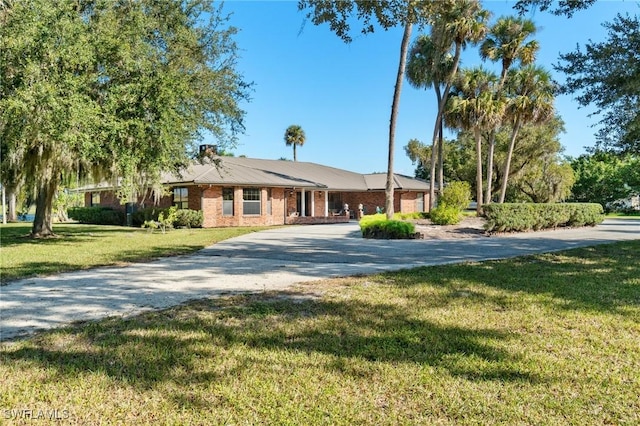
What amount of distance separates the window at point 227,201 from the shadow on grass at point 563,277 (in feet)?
56.5

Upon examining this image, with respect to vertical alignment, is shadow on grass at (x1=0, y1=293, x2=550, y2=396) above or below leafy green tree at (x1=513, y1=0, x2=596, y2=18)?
below

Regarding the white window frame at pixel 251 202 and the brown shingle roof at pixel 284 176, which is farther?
the white window frame at pixel 251 202

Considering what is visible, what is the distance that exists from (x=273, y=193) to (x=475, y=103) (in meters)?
12.2

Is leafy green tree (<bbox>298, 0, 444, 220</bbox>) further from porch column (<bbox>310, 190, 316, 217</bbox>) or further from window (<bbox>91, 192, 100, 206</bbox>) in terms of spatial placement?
window (<bbox>91, 192, 100, 206</bbox>)

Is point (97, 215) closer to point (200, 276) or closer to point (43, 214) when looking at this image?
point (43, 214)

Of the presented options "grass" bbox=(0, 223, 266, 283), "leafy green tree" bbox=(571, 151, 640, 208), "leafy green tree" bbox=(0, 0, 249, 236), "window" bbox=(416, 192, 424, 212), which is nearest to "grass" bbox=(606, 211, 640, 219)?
"leafy green tree" bbox=(571, 151, 640, 208)

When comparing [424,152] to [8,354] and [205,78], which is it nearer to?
[205,78]

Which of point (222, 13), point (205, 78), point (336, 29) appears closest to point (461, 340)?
point (336, 29)

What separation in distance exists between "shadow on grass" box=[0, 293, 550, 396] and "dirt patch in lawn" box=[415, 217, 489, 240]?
11.2 metres

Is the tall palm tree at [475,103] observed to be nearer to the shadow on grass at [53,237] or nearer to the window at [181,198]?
the window at [181,198]

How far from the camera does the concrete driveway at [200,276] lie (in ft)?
16.8

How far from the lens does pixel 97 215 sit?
28438mm

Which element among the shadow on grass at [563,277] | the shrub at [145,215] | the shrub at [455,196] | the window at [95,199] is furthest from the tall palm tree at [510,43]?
the window at [95,199]

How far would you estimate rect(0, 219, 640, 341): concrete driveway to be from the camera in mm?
5129
